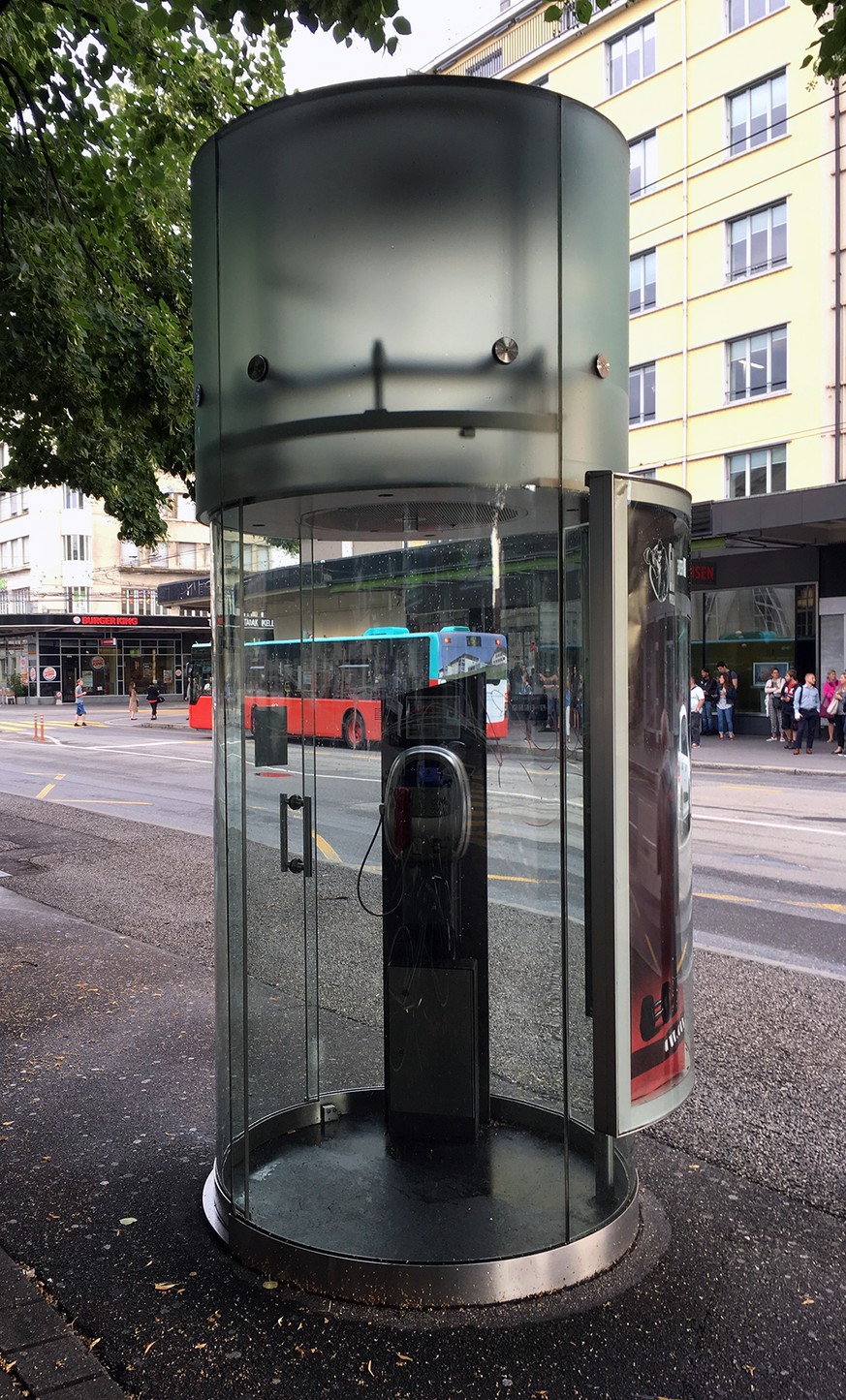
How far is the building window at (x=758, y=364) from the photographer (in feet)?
90.5

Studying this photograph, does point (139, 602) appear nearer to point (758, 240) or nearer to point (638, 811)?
point (758, 240)

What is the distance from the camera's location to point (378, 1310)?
318 centimetres

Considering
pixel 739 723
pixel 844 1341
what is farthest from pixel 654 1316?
pixel 739 723

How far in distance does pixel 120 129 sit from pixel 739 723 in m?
23.0

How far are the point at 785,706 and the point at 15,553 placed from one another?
55.2 metres

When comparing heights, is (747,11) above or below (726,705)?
above

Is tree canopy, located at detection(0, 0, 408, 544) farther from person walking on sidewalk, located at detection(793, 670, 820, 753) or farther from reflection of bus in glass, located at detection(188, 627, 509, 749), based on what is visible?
person walking on sidewalk, located at detection(793, 670, 820, 753)

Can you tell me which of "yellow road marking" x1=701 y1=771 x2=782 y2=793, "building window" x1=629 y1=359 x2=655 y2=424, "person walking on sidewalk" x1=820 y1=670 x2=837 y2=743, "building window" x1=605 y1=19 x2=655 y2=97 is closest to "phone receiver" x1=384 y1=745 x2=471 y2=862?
"yellow road marking" x1=701 y1=771 x2=782 y2=793

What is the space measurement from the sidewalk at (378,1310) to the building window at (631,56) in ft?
106

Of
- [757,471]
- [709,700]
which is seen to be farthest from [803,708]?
[757,471]

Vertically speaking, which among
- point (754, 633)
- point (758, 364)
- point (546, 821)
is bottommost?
point (546, 821)

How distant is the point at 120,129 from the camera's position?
863 cm

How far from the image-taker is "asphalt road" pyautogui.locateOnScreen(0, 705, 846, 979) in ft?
12.4

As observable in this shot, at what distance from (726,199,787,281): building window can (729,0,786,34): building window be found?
4.86 metres
